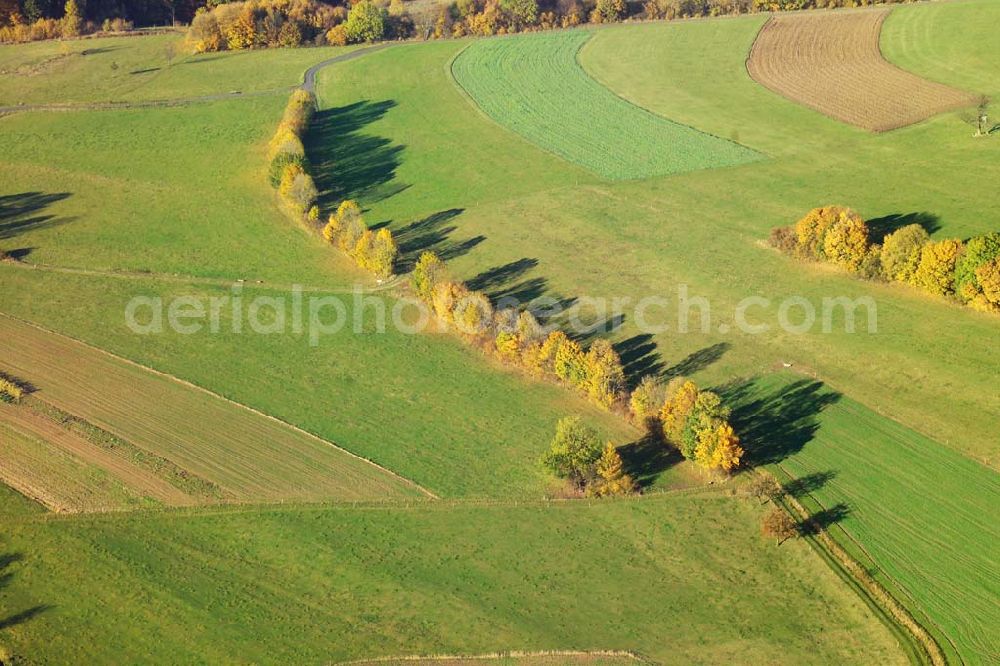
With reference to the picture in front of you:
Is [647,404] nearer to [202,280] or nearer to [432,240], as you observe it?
[432,240]

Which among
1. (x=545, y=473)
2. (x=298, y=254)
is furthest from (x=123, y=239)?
(x=545, y=473)

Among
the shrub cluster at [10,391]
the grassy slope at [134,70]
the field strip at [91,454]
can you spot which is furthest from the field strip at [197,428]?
the grassy slope at [134,70]

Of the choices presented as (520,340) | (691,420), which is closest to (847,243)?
(691,420)

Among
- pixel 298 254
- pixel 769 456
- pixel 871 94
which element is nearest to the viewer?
pixel 769 456

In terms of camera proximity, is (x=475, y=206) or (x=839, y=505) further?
(x=475, y=206)

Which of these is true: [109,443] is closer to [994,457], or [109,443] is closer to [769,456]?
[769,456]
